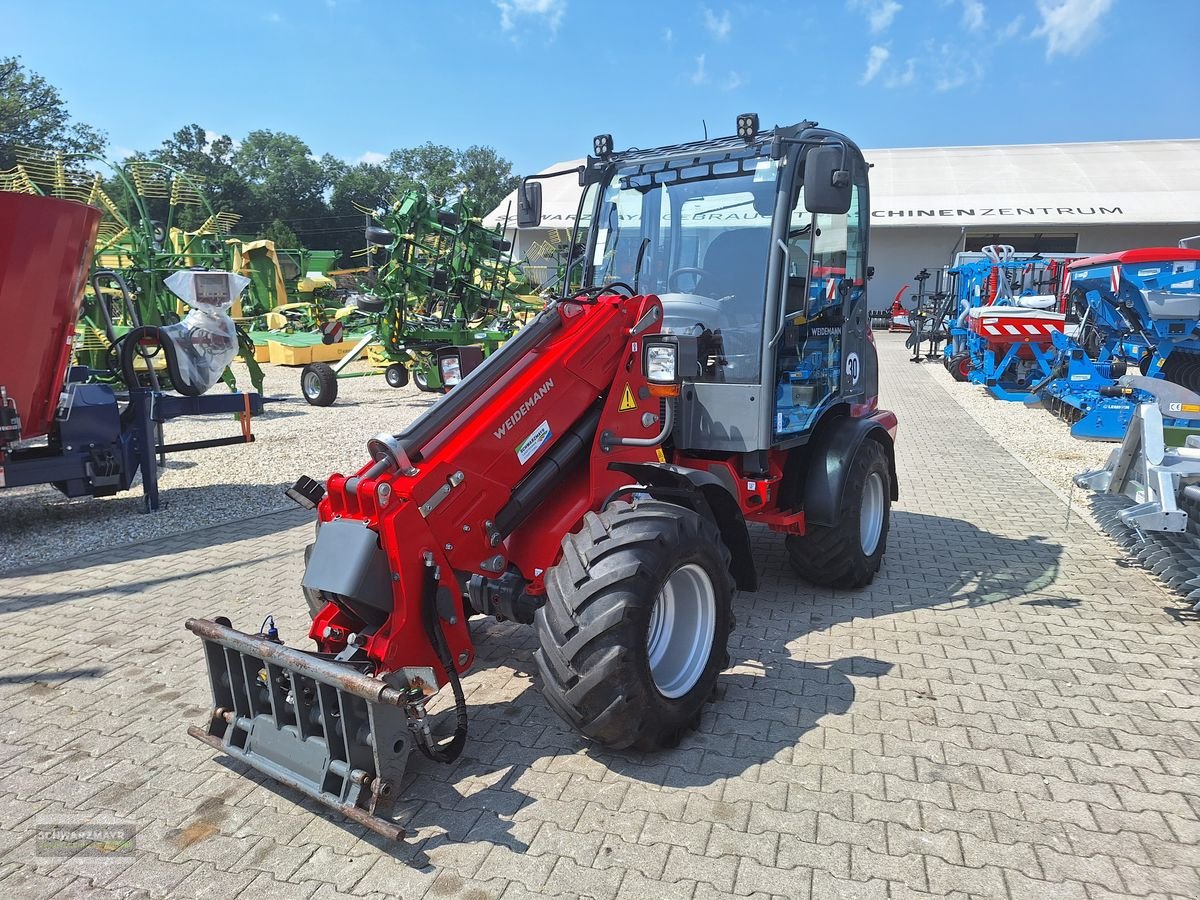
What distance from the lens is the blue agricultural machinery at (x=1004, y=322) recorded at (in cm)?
1302

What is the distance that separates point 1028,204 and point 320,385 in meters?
32.5

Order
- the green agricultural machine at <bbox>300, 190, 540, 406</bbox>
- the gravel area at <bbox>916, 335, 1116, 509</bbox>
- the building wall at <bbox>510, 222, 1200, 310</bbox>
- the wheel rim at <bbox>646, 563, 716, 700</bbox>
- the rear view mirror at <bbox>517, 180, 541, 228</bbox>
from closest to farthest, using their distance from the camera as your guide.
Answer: the wheel rim at <bbox>646, 563, 716, 700</bbox>, the rear view mirror at <bbox>517, 180, 541, 228</bbox>, the gravel area at <bbox>916, 335, 1116, 509</bbox>, the green agricultural machine at <bbox>300, 190, 540, 406</bbox>, the building wall at <bbox>510, 222, 1200, 310</bbox>

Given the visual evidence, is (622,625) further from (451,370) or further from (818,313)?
(818,313)

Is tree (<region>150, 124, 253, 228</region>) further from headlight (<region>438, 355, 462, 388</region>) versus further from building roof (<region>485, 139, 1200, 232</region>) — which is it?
headlight (<region>438, 355, 462, 388</region>)

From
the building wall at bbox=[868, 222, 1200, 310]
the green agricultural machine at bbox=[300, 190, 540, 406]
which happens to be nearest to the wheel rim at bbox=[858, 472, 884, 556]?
the green agricultural machine at bbox=[300, 190, 540, 406]

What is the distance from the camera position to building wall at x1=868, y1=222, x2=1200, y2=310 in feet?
111

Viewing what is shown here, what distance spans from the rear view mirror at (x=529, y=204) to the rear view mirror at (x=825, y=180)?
5.59ft

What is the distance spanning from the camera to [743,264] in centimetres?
429

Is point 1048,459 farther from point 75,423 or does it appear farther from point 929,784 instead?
point 75,423

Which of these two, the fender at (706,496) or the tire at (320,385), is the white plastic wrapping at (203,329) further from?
the tire at (320,385)

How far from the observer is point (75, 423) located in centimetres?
628

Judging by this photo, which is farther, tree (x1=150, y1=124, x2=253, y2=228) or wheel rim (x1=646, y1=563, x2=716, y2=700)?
tree (x1=150, y1=124, x2=253, y2=228)

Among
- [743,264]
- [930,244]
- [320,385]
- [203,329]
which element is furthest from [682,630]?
[930,244]

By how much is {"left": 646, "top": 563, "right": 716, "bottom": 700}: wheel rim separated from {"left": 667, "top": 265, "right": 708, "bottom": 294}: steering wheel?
6.23ft
